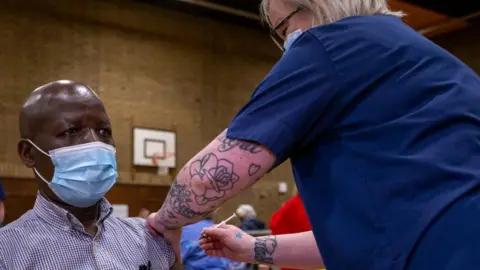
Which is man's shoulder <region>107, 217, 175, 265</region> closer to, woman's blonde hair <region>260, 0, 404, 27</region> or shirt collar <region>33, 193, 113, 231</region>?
shirt collar <region>33, 193, 113, 231</region>

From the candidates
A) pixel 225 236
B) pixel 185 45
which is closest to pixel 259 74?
pixel 185 45

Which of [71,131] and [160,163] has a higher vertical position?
[71,131]

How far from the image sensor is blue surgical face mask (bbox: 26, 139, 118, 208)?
202cm

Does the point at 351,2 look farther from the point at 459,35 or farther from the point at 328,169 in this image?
the point at 459,35

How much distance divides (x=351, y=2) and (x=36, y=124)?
3.60ft

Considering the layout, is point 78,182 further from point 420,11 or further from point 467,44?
point 467,44

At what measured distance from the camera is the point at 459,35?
12.1 m

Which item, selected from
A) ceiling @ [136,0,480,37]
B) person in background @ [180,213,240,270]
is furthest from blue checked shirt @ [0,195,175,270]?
ceiling @ [136,0,480,37]

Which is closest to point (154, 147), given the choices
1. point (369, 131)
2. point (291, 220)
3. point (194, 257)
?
point (194, 257)

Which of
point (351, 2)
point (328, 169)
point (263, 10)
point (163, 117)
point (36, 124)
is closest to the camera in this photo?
point (328, 169)

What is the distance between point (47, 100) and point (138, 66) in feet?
28.6

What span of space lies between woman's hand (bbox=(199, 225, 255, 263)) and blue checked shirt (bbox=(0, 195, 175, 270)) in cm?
13

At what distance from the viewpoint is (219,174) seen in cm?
147

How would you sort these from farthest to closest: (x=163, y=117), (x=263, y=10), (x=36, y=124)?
1. (x=163, y=117)
2. (x=36, y=124)
3. (x=263, y=10)
